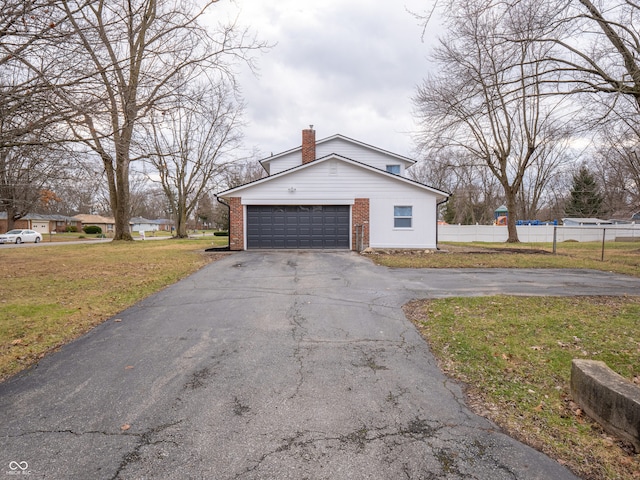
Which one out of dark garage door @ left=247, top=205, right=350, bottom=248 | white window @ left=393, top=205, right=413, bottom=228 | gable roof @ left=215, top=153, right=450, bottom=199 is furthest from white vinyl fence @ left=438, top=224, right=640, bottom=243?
dark garage door @ left=247, top=205, right=350, bottom=248

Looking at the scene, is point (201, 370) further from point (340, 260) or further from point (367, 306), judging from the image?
point (340, 260)

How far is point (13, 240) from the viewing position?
3084 cm

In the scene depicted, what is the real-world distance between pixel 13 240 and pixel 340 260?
3240 cm

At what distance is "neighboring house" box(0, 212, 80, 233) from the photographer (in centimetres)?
4978

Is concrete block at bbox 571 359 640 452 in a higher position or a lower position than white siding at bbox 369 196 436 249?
lower

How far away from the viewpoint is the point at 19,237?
31281 millimetres

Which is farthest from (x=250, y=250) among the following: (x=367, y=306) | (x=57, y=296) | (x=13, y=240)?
(x=13, y=240)

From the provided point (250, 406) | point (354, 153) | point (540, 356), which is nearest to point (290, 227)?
point (354, 153)

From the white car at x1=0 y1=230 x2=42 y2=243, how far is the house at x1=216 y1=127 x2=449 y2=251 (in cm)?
2609

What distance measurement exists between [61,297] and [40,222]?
6086 centimetres

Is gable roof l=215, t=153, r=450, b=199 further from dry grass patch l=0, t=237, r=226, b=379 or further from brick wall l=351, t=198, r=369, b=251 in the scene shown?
dry grass patch l=0, t=237, r=226, b=379

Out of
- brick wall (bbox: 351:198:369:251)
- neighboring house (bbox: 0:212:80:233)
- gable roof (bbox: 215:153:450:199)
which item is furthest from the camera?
neighboring house (bbox: 0:212:80:233)

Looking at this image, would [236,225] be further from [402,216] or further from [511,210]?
[511,210]

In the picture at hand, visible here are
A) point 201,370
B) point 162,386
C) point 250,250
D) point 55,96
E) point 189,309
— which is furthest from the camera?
point 250,250
